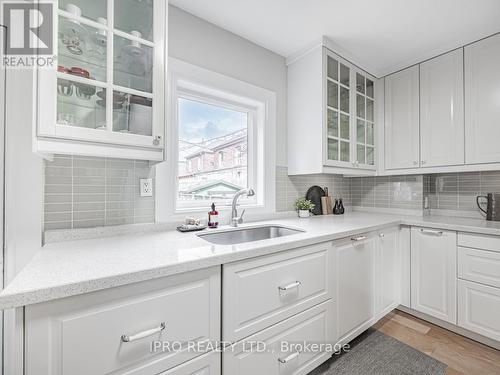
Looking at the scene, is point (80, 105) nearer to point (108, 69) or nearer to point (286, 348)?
point (108, 69)

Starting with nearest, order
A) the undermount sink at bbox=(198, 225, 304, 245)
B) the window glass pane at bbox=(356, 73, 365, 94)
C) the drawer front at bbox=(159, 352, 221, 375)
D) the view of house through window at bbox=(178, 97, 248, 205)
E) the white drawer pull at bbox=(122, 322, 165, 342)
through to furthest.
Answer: the white drawer pull at bbox=(122, 322, 165, 342)
the drawer front at bbox=(159, 352, 221, 375)
the undermount sink at bbox=(198, 225, 304, 245)
the view of house through window at bbox=(178, 97, 248, 205)
the window glass pane at bbox=(356, 73, 365, 94)

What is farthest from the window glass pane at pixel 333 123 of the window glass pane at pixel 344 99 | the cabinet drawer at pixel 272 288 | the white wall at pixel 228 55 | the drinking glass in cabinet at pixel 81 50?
the drinking glass in cabinet at pixel 81 50

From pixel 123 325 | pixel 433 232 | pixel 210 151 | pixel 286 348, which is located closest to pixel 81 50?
pixel 210 151

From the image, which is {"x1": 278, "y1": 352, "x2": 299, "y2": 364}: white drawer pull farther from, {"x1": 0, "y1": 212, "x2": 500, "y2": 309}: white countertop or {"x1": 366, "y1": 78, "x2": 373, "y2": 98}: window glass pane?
{"x1": 366, "y1": 78, "x2": 373, "y2": 98}: window glass pane

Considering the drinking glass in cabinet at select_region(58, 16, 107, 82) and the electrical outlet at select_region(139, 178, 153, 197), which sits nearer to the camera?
the drinking glass in cabinet at select_region(58, 16, 107, 82)

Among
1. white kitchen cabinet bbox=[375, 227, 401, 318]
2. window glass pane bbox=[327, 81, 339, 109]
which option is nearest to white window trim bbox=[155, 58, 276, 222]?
window glass pane bbox=[327, 81, 339, 109]

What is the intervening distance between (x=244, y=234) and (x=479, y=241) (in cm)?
170

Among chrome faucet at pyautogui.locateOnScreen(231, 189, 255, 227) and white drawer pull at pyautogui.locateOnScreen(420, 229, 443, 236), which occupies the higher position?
chrome faucet at pyautogui.locateOnScreen(231, 189, 255, 227)

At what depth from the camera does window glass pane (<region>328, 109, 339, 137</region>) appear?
1.98m

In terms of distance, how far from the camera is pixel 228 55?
1791 millimetres

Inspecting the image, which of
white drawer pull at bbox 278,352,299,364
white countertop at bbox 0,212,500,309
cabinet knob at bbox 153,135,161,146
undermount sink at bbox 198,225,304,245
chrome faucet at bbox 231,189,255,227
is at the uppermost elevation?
cabinet knob at bbox 153,135,161,146

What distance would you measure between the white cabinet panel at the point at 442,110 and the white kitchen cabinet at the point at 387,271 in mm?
763

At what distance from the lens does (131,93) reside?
43.3 inches

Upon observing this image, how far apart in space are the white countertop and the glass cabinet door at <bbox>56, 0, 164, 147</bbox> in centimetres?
50
